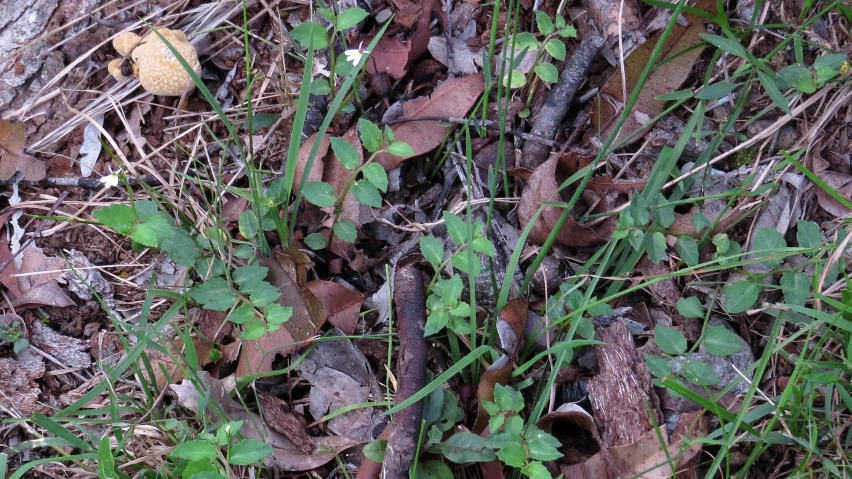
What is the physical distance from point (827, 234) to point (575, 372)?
93 centimetres

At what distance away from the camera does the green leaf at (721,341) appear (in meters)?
1.71

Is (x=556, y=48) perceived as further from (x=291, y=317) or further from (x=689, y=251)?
(x=291, y=317)

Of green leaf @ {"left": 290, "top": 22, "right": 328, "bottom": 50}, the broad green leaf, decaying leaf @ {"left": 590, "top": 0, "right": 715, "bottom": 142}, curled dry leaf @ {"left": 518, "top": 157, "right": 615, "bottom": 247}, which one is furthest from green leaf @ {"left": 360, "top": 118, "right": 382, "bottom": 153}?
→ decaying leaf @ {"left": 590, "top": 0, "right": 715, "bottom": 142}

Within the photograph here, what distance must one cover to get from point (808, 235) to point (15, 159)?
2.78m

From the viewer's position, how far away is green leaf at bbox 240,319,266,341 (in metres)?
1.79

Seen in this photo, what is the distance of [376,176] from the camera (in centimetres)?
184

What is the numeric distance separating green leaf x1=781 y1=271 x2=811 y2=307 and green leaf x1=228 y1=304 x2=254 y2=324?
1.57 metres

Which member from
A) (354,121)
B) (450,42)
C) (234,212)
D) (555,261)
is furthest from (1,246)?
(555,261)

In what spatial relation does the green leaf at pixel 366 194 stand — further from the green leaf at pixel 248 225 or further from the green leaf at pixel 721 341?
the green leaf at pixel 721 341

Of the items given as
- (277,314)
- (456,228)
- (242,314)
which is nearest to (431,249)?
(456,228)

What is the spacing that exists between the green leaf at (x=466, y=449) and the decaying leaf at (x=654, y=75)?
3.75 feet

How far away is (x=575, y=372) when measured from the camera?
188cm

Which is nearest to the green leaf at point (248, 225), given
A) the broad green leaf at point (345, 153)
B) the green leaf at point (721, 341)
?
the broad green leaf at point (345, 153)

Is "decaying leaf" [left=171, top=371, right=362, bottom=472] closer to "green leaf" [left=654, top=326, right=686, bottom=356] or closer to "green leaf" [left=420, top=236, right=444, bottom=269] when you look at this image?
"green leaf" [left=420, top=236, right=444, bottom=269]
